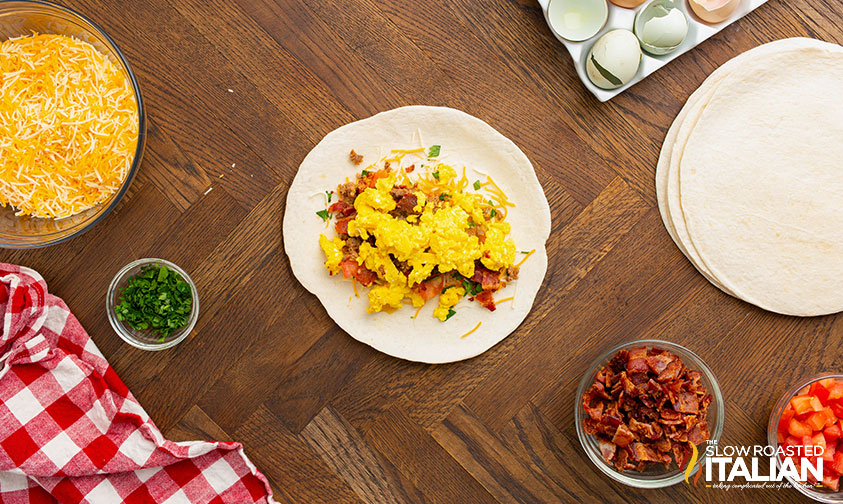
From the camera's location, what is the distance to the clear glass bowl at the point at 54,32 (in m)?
2.27

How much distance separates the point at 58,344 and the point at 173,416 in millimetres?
671

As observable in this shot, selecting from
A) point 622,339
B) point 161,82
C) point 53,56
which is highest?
point 53,56

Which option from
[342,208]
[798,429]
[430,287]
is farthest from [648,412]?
[342,208]

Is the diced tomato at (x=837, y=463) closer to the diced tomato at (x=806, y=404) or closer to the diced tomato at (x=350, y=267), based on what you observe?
the diced tomato at (x=806, y=404)

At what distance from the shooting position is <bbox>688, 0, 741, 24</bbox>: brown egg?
2328 mm

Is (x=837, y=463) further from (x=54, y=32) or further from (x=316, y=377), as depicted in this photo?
(x=54, y=32)

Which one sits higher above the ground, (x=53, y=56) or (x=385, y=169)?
(x=53, y=56)

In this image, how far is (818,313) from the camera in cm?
247

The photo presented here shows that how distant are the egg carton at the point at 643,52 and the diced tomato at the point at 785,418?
1.77 metres

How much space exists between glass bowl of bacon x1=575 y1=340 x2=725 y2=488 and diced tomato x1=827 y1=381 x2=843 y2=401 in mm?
502

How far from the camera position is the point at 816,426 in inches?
90.3

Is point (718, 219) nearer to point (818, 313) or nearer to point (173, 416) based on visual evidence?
point (818, 313)

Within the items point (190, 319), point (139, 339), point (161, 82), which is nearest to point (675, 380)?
point (190, 319)

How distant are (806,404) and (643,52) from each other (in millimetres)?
1869
